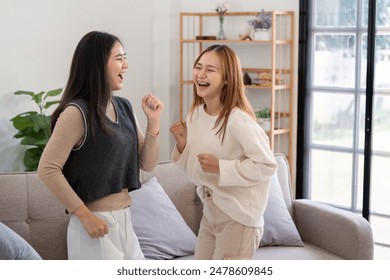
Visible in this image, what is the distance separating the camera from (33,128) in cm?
437

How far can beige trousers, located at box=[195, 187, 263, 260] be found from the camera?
2.33 metres

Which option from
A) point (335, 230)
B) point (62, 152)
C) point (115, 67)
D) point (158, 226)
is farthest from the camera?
point (335, 230)

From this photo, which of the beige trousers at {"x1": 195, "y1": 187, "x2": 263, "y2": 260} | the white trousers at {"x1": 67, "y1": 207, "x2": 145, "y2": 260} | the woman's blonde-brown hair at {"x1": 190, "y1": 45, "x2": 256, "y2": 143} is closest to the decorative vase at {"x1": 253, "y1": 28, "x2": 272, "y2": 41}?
the woman's blonde-brown hair at {"x1": 190, "y1": 45, "x2": 256, "y2": 143}

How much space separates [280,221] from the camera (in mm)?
3578

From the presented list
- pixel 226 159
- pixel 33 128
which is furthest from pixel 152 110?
pixel 33 128

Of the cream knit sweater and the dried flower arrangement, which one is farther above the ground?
the dried flower arrangement

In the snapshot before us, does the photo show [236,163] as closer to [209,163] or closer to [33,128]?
[209,163]

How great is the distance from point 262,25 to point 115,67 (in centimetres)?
287

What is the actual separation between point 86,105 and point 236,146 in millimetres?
500

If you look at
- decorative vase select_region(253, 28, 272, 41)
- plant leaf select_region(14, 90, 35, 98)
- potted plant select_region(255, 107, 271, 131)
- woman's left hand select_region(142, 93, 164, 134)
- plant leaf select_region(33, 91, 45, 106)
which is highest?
decorative vase select_region(253, 28, 272, 41)

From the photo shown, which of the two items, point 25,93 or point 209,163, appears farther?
point 25,93

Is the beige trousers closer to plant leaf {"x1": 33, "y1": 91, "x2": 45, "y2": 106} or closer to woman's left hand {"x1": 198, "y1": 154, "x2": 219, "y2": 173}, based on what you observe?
woman's left hand {"x1": 198, "y1": 154, "x2": 219, "y2": 173}

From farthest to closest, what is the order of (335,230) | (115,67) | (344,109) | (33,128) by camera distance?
(344,109) → (33,128) → (335,230) → (115,67)

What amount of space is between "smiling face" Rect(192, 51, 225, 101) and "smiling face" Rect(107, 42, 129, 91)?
0.86 ft
